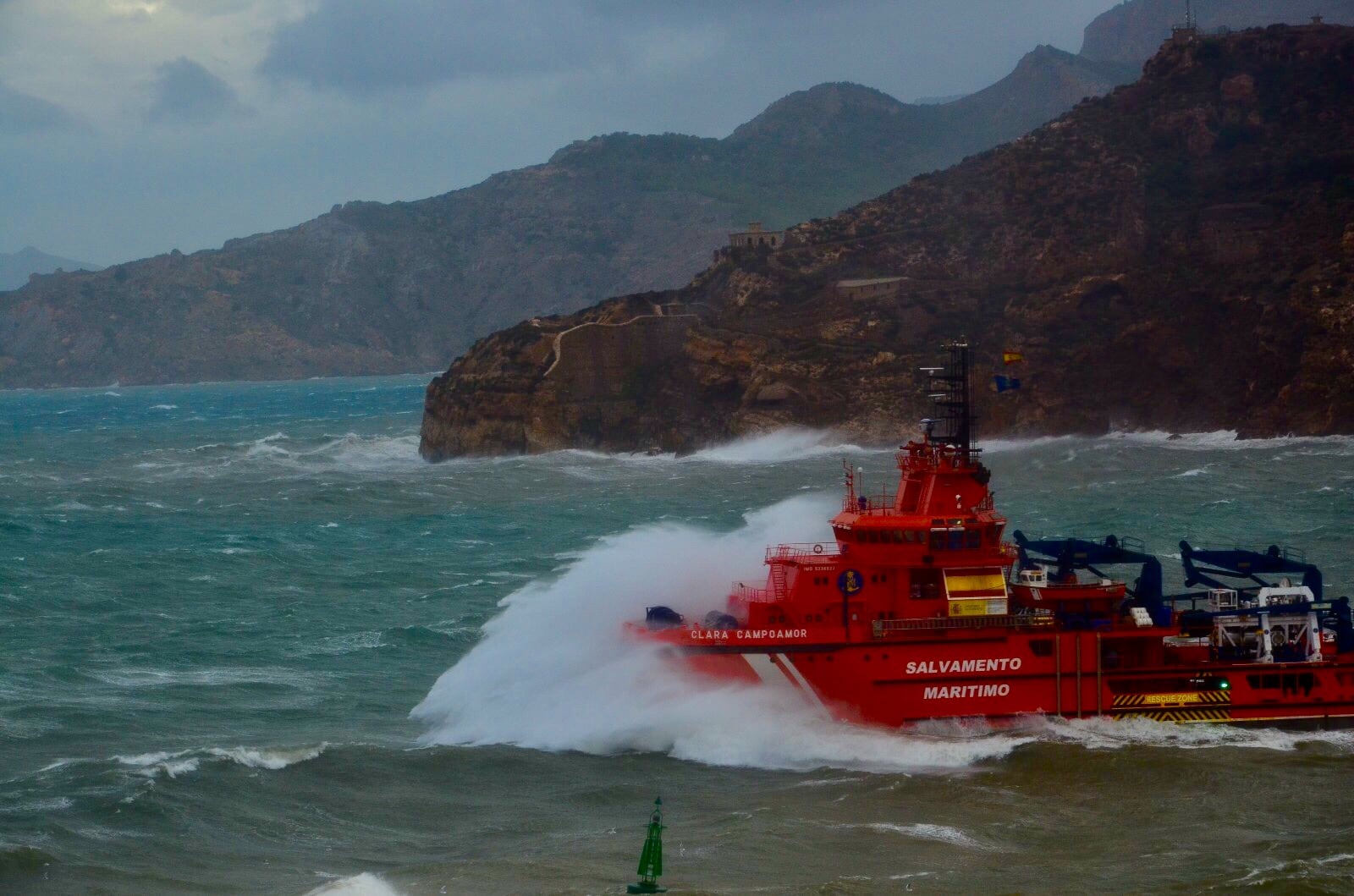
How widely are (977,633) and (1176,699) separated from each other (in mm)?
3611

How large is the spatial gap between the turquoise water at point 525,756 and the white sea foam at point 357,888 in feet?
0.16

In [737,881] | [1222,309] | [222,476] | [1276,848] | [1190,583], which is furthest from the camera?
[1222,309]

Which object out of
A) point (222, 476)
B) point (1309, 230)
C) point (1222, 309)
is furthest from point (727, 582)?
point (1309, 230)

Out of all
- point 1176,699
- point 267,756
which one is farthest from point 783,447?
point 267,756

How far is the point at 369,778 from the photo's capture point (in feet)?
86.3

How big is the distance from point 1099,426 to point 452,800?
2745 inches

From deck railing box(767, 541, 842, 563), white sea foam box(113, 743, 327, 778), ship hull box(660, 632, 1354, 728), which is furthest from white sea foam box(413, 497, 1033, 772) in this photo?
white sea foam box(113, 743, 327, 778)

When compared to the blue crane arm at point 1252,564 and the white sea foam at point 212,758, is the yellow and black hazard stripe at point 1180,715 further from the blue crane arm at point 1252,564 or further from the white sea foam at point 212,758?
the white sea foam at point 212,758

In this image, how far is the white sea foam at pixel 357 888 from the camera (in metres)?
20.4

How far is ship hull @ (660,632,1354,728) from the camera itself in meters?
27.3

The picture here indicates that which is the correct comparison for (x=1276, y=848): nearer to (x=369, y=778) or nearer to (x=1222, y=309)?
(x=369, y=778)

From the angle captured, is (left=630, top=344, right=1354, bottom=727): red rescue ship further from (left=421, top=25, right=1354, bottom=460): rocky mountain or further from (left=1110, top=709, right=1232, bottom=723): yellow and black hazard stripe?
(left=421, top=25, right=1354, bottom=460): rocky mountain

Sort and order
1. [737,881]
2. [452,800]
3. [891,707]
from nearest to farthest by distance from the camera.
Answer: [737,881] < [452,800] < [891,707]

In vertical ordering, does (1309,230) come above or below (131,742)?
above
